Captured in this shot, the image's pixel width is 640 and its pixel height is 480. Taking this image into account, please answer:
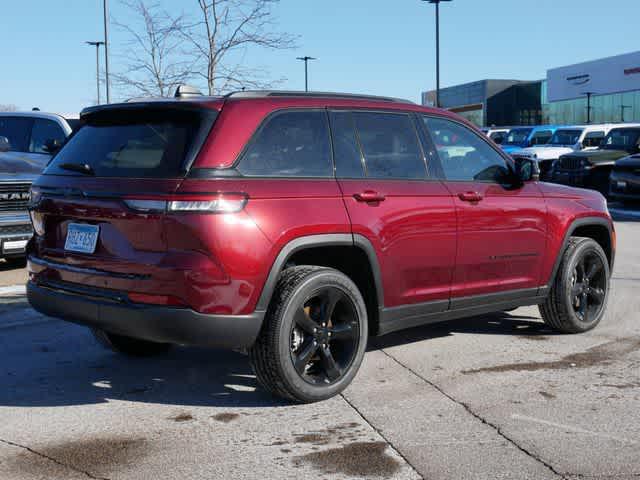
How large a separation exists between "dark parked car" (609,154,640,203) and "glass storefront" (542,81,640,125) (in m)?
43.2

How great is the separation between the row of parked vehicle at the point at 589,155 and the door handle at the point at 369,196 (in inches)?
423

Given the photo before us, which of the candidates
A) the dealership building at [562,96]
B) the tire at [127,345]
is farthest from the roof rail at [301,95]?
the dealership building at [562,96]

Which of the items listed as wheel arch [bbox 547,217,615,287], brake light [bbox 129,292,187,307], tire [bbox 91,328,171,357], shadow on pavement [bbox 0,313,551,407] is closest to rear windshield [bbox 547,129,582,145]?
wheel arch [bbox 547,217,615,287]

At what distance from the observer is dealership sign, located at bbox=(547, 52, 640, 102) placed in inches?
2339

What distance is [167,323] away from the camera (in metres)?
4.48

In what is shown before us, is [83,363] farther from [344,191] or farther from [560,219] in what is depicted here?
[560,219]

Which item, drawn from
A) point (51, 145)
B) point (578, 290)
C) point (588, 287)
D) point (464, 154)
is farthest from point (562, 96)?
point (464, 154)

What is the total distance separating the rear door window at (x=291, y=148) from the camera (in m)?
4.77

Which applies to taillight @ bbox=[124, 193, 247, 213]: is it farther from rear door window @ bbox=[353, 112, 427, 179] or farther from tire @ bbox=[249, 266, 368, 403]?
rear door window @ bbox=[353, 112, 427, 179]

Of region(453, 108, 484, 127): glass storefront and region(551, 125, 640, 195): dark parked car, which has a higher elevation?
region(453, 108, 484, 127): glass storefront

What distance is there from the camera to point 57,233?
5035 mm

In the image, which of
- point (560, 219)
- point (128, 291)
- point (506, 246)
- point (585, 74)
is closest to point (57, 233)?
point (128, 291)

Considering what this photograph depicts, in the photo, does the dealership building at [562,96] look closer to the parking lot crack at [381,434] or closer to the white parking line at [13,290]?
the white parking line at [13,290]

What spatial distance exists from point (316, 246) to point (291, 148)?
0.59 m
